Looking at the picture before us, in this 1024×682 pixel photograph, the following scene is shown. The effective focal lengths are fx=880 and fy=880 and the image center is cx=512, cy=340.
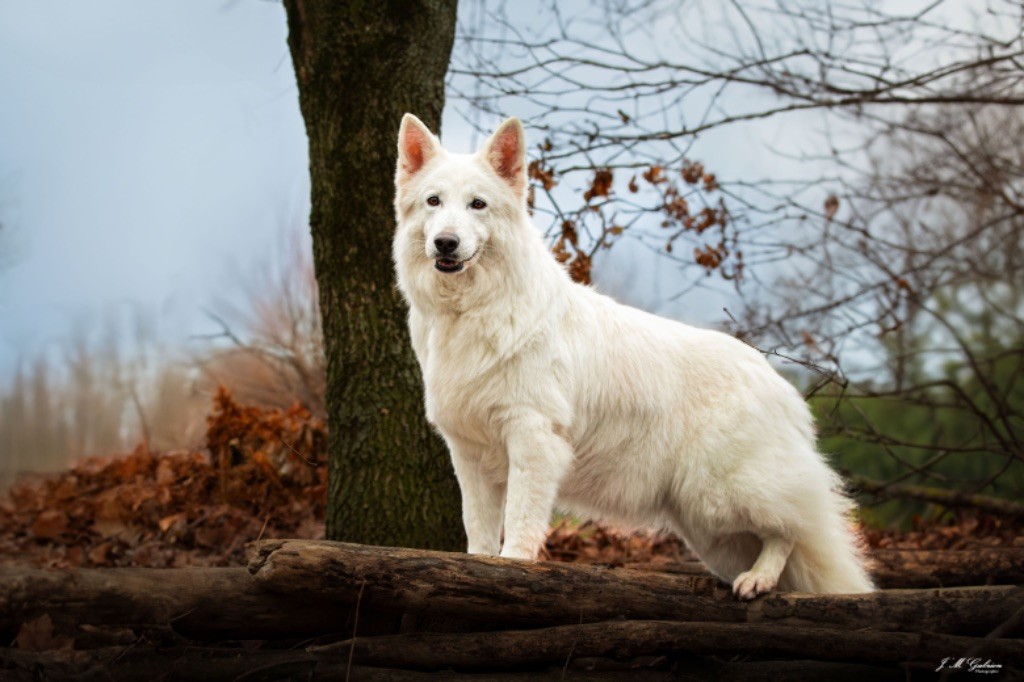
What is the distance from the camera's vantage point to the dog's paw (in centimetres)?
411

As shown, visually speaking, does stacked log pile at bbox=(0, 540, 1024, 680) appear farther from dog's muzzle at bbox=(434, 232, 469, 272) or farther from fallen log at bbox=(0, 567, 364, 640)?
dog's muzzle at bbox=(434, 232, 469, 272)

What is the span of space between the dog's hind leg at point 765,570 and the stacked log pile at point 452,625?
91 mm

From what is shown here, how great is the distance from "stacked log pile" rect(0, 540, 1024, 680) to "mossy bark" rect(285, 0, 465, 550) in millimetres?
1395

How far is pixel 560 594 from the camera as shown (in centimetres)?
376

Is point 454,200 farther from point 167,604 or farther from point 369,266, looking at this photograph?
point 167,604

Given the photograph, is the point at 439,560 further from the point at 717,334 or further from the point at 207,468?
the point at 207,468

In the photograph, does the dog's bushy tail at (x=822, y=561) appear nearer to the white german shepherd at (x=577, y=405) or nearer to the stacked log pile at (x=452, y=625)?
the white german shepherd at (x=577, y=405)

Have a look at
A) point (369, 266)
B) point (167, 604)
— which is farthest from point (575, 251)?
point (167, 604)

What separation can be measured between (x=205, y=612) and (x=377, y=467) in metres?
1.72

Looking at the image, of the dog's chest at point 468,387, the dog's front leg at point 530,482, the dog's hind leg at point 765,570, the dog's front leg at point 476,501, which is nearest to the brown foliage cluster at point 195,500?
the dog's front leg at point 476,501

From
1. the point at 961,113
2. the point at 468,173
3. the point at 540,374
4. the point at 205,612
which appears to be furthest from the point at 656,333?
the point at 961,113

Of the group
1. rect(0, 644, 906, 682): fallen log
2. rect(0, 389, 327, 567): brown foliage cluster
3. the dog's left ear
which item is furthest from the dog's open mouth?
rect(0, 389, 327, 567): brown foliage cluster

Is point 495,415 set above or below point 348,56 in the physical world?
below

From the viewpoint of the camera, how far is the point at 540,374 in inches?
169
